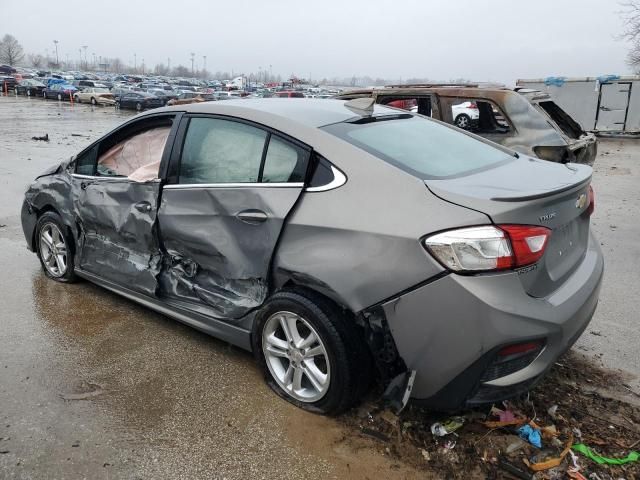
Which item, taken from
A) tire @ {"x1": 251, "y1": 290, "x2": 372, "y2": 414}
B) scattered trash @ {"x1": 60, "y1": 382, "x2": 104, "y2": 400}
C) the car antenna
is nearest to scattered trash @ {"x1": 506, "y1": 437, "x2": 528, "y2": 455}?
tire @ {"x1": 251, "y1": 290, "x2": 372, "y2": 414}

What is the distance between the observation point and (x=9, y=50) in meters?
115

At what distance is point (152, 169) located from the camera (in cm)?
379

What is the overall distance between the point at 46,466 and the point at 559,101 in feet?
71.1

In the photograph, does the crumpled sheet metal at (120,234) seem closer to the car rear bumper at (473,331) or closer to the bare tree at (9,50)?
the car rear bumper at (473,331)

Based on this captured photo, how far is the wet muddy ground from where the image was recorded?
255 cm

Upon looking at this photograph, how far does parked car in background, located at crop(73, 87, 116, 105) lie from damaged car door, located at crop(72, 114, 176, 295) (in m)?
36.8

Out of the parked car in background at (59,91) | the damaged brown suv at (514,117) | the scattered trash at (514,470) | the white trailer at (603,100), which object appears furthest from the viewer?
the parked car in background at (59,91)

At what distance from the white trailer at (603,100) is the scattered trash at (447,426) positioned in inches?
756

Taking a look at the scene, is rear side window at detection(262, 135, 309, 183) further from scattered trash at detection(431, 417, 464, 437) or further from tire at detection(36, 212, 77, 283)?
tire at detection(36, 212, 77, 283)

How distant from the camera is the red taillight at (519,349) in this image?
→ 236 cm

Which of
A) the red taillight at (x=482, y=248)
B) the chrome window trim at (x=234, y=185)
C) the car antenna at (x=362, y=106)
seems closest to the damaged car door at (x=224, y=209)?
the chrome window trim at (x=234, y=185)

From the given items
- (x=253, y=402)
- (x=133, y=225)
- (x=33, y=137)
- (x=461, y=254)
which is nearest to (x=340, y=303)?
(x=461, y=254)

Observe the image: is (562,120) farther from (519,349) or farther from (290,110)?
(519,349)

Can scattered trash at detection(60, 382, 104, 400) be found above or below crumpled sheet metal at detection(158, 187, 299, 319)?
below
